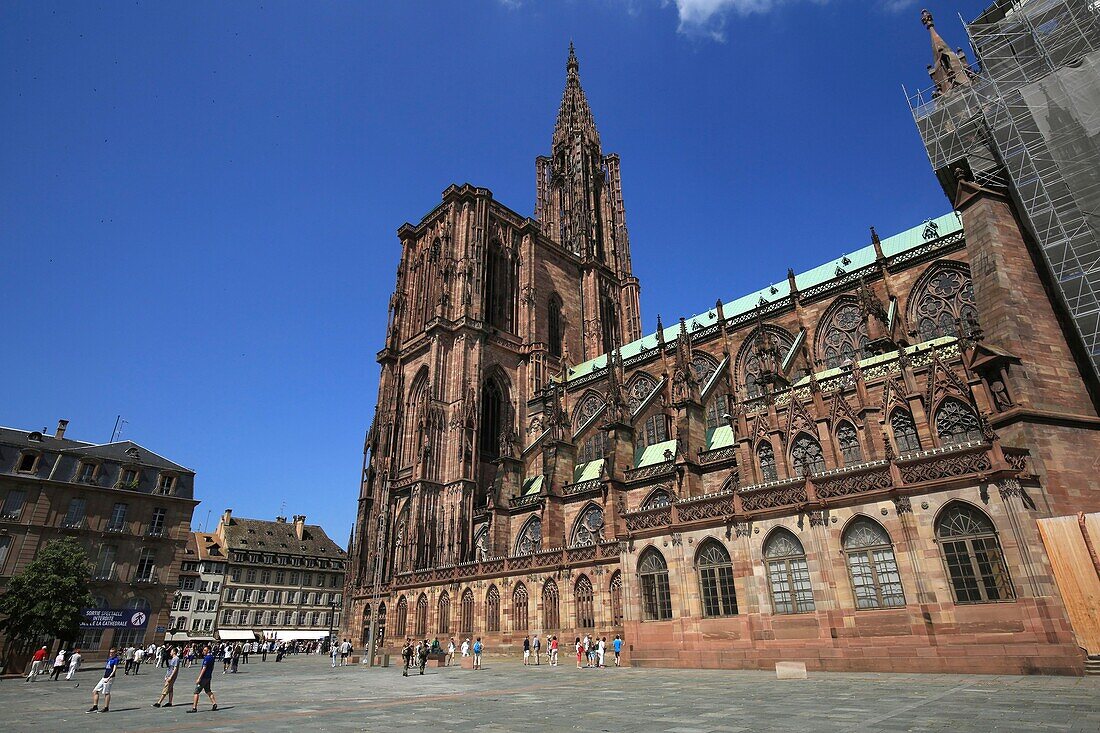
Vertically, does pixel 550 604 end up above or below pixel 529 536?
below

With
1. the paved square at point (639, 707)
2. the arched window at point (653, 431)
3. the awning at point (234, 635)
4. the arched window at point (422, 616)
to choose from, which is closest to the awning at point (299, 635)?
the awning at point (234, 635)

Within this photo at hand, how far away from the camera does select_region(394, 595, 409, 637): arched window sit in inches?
1428

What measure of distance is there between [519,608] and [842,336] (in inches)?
833

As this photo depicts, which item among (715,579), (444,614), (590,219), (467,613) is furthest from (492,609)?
(590,219)

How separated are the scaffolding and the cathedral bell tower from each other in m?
34.0

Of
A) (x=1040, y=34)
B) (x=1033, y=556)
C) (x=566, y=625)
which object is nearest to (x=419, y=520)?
(x=566, y=625)

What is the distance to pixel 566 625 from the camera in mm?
27094

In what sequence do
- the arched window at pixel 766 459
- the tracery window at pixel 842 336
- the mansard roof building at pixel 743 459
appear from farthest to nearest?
the tracery window at pixel 842 336 → the arched window at pixel 766 459 → the mansard roof building at pixel 743 459

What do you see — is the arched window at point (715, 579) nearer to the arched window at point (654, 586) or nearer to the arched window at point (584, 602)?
the arched window at point (654, 586)

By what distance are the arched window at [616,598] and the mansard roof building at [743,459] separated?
12cm

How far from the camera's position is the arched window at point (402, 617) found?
119 feet

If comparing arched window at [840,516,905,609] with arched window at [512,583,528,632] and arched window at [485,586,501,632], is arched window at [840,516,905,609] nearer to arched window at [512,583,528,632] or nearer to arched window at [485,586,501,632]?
arched window at [512,583,528,632]

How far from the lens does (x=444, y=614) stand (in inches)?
1326

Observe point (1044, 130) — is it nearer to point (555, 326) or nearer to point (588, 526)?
point (588, 526)
